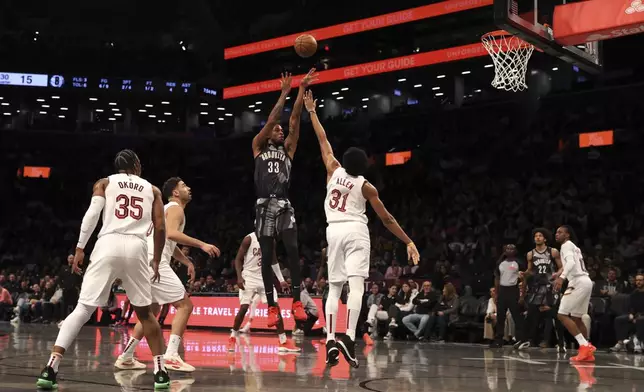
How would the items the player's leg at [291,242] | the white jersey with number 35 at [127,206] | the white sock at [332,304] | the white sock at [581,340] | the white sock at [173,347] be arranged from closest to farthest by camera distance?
the white jersey with number 35 at [127,206]
the white sock at [173,347]
the white sock at [332,304]
the player's leg at [291,242]
the white sock at [581,340]

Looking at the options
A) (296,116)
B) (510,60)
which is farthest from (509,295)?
(296,116)

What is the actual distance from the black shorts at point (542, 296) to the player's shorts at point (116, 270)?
386 inches

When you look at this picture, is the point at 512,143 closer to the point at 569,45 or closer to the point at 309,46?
the point at 569,45

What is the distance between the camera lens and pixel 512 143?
2548 centimetres

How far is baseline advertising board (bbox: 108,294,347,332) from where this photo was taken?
1728 cm

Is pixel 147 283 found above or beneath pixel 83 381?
above

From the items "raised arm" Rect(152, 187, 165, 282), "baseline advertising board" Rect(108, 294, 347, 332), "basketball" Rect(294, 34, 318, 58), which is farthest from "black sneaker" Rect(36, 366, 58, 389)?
"baseline advertising board" Rect(108, 294, 347, 332)

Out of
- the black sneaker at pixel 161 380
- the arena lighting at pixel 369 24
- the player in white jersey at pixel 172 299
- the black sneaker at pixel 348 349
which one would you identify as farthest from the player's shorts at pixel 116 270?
the arena lighting at pixel 369 24

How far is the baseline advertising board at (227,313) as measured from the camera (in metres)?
A: 17.3

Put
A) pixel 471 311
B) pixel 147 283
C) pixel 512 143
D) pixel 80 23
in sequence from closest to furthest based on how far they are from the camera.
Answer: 1. pixel 147 283
2. pixel 471 311
3. pixel 512 143
4. pixel 80 23

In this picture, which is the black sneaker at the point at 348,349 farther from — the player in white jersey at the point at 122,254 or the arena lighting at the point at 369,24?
the arena lighting at the point at 369,24

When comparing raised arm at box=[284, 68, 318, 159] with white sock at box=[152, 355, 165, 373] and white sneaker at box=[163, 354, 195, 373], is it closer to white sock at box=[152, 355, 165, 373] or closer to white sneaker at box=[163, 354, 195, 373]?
white sneaker at box=[163, 354, 195, 373]

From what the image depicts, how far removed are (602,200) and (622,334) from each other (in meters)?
7.92

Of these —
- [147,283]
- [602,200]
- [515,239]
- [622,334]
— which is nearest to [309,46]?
[147,283]
